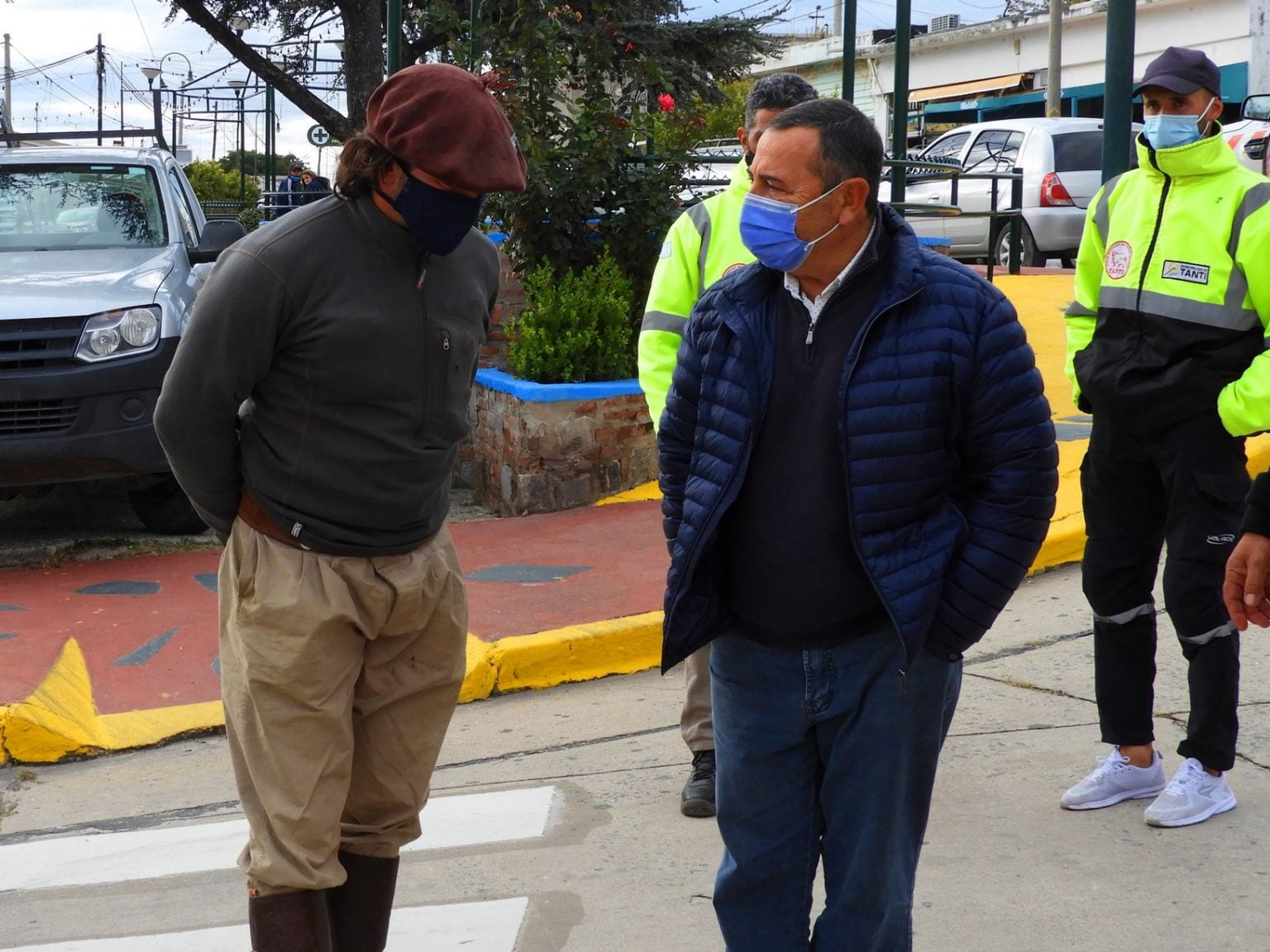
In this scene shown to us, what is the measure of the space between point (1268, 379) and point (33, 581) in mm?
5741

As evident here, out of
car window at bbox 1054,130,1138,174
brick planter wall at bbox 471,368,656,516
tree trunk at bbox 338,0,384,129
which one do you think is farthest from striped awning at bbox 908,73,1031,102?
brick planter wall at bbox 471,368,656,516

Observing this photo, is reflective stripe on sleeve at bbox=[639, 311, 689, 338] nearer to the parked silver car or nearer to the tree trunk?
the parked silver car

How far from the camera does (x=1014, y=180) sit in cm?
1396

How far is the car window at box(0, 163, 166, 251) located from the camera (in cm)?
816

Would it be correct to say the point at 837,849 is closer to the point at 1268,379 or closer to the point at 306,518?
the point at 306,518

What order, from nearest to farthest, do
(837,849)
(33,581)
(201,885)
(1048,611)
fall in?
(837,849), (201,885), (1048,611), (33,581)

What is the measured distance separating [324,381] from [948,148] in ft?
53.4

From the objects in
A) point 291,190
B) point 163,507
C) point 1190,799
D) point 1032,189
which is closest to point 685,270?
point 1190,799

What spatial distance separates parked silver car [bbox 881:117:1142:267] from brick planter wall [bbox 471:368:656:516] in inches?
305

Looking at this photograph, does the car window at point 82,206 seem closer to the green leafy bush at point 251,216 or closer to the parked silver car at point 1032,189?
the parked silver car at point 1032,189

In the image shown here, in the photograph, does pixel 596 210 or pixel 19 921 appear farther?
pixel 596 210

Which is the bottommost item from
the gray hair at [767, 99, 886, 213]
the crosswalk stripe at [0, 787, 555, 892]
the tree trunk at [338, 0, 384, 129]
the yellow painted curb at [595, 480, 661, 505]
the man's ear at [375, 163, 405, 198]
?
the crosswalk stripe at [0, 787, 555, 892]

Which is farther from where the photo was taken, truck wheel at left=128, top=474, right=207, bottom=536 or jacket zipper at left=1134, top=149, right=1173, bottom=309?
truck wheel at left=128, top=474, right=207, bottom=536

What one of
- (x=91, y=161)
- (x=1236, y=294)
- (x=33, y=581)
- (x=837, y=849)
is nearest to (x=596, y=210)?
(x=91, y=161)
